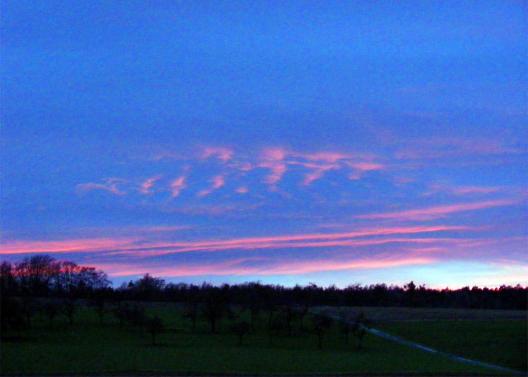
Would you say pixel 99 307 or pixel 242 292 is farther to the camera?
pixel 242 292

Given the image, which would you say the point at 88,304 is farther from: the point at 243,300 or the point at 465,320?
the point at 465,320

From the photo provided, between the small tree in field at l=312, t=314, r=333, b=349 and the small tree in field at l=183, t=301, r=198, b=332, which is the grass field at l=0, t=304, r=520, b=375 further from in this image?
the small tree in field at l=183, t=301, r=198, b=332

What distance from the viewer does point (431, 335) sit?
3098 inches

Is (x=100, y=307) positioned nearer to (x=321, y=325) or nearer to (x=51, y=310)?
(x=51, y=310)

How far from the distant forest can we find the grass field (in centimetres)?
1157

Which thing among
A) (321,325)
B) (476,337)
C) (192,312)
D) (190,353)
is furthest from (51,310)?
(476,337)

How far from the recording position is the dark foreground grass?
198 ft

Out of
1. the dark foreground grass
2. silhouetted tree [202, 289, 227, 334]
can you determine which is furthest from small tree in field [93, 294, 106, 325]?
the dark foreground grass

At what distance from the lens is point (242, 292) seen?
121688mm

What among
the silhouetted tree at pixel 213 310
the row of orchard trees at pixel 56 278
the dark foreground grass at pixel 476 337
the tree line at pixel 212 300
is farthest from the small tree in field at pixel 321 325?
the row of orchard trees at pixel 56 278

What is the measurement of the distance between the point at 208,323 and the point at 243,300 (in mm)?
13677

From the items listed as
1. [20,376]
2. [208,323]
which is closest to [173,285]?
[208,323]

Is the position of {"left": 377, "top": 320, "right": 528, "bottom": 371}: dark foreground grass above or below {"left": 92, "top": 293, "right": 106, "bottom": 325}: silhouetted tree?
below

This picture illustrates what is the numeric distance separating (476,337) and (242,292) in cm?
5408
